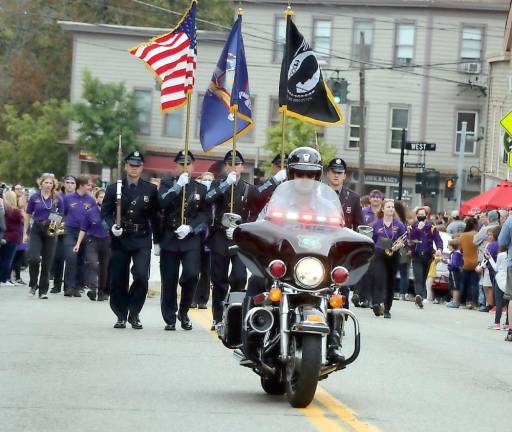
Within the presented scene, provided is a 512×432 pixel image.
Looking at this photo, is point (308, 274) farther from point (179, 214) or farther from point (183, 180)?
point (179, 214)

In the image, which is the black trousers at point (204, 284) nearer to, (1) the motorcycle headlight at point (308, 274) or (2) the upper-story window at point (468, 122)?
(1) the motorcycle headlight at point (308, 274)

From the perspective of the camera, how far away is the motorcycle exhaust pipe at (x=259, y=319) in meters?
10.5

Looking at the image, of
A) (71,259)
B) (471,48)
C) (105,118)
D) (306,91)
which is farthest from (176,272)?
(105,118)

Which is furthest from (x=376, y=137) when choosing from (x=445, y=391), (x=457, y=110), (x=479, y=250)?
(x=445, y=391)

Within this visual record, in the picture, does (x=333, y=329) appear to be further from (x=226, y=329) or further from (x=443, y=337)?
(x=443, y=337)

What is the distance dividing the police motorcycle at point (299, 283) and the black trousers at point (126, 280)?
17.9ft

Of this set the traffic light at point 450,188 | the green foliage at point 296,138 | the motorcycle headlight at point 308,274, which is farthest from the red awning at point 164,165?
the motorcycle headlight at point 308,274

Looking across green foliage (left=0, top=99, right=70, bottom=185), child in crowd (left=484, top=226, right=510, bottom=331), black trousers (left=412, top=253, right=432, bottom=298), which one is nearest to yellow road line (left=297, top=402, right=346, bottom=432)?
child in crowd (left=484, top=226, right=510, bottom=331)

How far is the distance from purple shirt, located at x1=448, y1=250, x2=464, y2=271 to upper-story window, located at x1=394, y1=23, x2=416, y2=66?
31.4 metres

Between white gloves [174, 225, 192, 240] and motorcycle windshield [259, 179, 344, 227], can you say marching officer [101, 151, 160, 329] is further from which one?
motorcycle windshield [259, 179, 344, 227]

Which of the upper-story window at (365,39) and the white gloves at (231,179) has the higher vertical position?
the upper-story window at (365,39)

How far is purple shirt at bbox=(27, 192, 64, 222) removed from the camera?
22875mm

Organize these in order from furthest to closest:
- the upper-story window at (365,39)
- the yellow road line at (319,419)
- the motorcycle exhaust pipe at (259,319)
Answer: the upper-story window at (365,39) < the motorcycle exhaust pipe at (259,319) < the yellow road line at (319,419)

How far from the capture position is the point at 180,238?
53.2 feet
